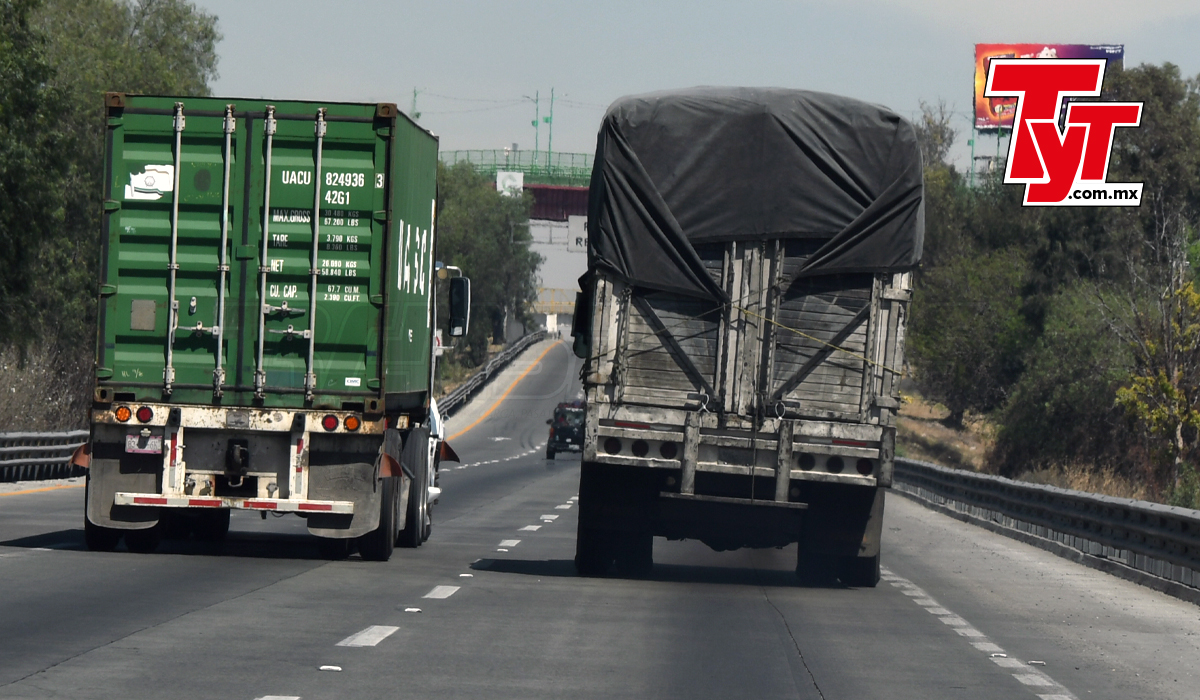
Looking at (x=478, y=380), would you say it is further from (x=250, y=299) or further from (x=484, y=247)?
(x=250, y=299)

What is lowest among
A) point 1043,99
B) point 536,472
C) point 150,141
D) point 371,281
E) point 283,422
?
point 536,472

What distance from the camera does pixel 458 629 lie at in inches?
446

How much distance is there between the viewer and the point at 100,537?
15.6 m

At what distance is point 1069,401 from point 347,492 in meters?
42.6

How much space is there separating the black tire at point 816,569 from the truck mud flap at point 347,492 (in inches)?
157

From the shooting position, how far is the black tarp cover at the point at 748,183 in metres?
14.5

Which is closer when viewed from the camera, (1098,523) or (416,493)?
(416,493)

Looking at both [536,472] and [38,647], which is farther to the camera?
[536,472]

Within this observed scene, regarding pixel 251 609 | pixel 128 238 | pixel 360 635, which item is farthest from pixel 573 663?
pixel 128 238

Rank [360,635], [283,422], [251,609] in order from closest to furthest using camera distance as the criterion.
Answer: [360,635], [251,609], [283,422]

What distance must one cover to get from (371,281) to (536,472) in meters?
31.1

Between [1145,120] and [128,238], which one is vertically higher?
[1145,120]

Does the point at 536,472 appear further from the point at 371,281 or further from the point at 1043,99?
the point at 371,281

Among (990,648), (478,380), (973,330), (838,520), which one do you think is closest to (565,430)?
(973,330)
